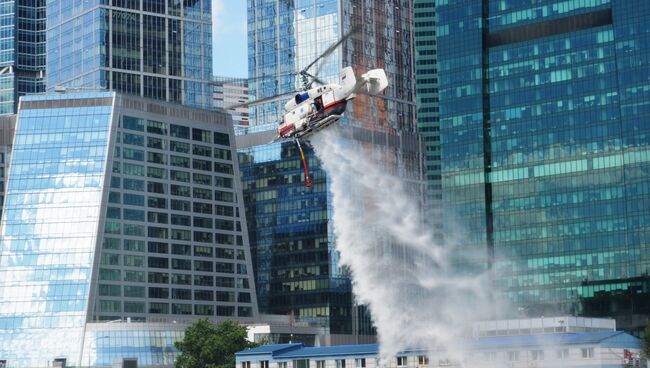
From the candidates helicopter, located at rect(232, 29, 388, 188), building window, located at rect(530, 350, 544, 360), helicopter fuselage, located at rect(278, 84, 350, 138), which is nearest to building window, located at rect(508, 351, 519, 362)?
building window, located at rect(530, 350, 544, 360)

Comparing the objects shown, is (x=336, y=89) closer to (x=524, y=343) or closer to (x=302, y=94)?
(x=302, y=94)

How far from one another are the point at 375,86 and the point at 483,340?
44.8 meters

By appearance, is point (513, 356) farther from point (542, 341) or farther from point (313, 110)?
point (313, 110)

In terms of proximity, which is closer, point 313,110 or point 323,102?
point 323,102

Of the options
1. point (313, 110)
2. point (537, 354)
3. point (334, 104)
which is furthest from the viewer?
point (537, 354)

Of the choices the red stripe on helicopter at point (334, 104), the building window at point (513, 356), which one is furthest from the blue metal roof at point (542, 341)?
the red stripe on helicopter at point (334, 104)

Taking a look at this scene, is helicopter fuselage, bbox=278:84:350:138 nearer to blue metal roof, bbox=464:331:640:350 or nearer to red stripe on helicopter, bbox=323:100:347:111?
red stripe on helicopter, bbox=323:100:347:111

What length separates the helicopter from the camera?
176750 mm

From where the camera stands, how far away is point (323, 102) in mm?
180125

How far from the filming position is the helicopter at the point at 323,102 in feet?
580

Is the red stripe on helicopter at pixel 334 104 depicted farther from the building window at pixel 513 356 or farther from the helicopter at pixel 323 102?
the building window at pixel 513 356

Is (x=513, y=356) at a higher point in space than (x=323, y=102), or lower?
lower

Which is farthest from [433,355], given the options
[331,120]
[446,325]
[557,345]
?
[331,120]

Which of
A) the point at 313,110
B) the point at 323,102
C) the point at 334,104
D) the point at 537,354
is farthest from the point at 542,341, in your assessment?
the point at 323,102
